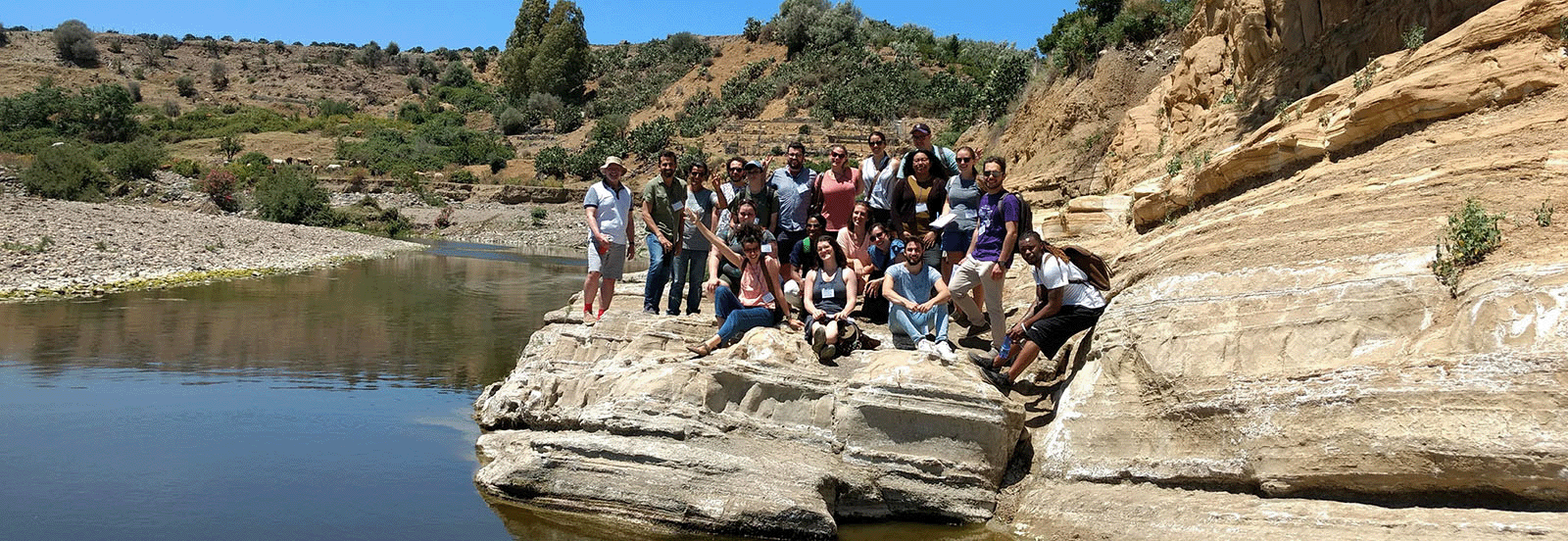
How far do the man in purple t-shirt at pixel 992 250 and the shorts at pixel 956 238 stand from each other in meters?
0.40

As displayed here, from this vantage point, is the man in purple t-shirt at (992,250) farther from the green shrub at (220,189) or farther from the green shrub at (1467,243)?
the green shrub at (220,189)

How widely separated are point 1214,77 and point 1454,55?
5.38 metres

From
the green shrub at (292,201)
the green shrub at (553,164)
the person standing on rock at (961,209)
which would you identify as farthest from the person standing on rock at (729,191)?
the green shrub at (553,164)

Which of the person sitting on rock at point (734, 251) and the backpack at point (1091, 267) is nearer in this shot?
the backpack at point (1091, 267)

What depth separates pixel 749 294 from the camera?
988 centimetres

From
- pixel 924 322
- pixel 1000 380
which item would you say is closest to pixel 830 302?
pixel 924 322

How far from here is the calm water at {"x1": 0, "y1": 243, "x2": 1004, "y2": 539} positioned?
24.4ft

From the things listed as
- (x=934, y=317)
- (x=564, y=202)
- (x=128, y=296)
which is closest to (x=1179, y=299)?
(x=934, y=317)

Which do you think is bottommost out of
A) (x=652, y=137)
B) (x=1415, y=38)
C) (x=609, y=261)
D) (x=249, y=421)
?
(x=249, y=421)

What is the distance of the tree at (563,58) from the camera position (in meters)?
77.2

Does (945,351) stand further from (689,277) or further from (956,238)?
(689,277)

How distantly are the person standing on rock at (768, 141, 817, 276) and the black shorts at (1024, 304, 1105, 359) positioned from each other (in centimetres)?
289

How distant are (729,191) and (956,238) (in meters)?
2.70

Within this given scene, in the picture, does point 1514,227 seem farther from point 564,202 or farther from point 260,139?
point 260,139
